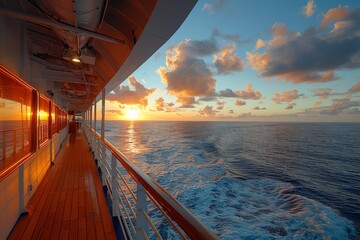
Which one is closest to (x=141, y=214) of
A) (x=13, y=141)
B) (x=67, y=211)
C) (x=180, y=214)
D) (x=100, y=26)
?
(x=180, y=214)

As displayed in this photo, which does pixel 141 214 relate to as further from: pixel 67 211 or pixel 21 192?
pixel 21 192

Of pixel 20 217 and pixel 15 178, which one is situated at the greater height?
pixel 15 178

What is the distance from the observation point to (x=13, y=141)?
181 cm

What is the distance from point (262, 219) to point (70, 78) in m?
6.81

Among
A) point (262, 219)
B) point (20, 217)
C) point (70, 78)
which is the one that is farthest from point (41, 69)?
point (262, 219)

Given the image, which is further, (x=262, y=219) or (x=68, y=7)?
(x=262, y=219)

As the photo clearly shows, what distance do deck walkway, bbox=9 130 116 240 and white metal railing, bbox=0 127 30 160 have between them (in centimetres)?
97

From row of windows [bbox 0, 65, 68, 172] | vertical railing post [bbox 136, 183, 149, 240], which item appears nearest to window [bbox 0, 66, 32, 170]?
row of windows [bbox 0, 65, 68, 172]

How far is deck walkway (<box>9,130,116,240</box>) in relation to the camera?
2.06 metres

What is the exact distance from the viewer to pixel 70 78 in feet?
14.5

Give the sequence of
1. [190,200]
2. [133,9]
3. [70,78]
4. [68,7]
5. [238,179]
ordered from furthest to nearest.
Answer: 1. [238,179]
2. [190,200]
3. [70,78]
4. [133,9]
5. [68,7]

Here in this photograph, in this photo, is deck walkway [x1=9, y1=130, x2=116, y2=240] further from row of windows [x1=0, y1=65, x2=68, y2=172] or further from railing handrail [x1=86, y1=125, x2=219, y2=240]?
railing handrail [x1=86, y1=125, x2=219, y2=240]

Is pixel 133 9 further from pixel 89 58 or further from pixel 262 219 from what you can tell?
pixel 262 219

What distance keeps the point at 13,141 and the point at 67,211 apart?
1.26 meters
